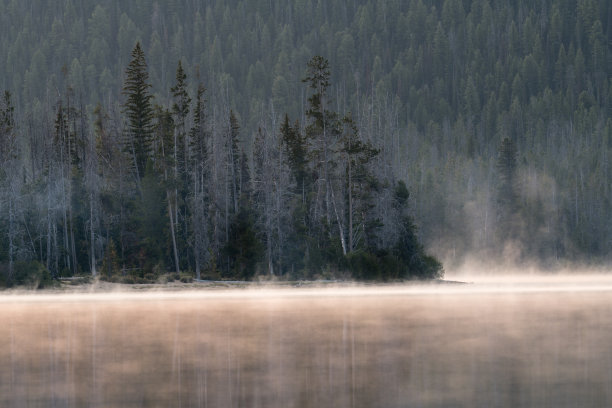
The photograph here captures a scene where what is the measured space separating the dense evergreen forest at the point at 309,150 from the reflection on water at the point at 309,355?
1821 centimetres

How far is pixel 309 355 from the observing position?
19953 millimetres

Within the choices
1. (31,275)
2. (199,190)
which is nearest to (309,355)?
(31,275)

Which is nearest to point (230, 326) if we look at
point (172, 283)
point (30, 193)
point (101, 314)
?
point (101, 314)

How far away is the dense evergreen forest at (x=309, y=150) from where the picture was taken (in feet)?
174

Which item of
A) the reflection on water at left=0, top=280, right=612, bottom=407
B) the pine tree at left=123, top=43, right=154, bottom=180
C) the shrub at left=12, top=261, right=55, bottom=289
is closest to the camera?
the reflection on water at left=0, top=280, right=612, bottom=407

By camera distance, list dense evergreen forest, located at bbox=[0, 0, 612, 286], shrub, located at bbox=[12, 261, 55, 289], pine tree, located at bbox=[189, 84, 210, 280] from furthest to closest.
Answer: pine tree, located at bbox=[189, 84, 210, 280]
dense evergreen forest, located at bbox=[0, 0, 612, 286]
shrub, located at bbox=[12, 261, 55, 289]

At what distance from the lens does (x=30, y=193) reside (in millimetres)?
53969

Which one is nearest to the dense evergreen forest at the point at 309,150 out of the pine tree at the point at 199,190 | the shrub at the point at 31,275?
the pine tree at the point at 199,190

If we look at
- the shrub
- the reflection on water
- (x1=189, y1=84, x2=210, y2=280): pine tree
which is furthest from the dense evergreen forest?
the reflection on water

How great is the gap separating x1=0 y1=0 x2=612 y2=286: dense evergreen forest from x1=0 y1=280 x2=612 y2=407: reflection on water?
18.2m

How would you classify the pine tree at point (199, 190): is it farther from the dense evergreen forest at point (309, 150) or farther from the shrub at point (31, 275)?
the shrub at point (31, 275)

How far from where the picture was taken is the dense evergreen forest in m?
52.9

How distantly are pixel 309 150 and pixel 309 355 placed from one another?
39454mm

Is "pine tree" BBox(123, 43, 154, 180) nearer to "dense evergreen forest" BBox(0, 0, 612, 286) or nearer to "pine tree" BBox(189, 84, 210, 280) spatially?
"dense evergreen forest" BBox(0, 0, 612, 286)
